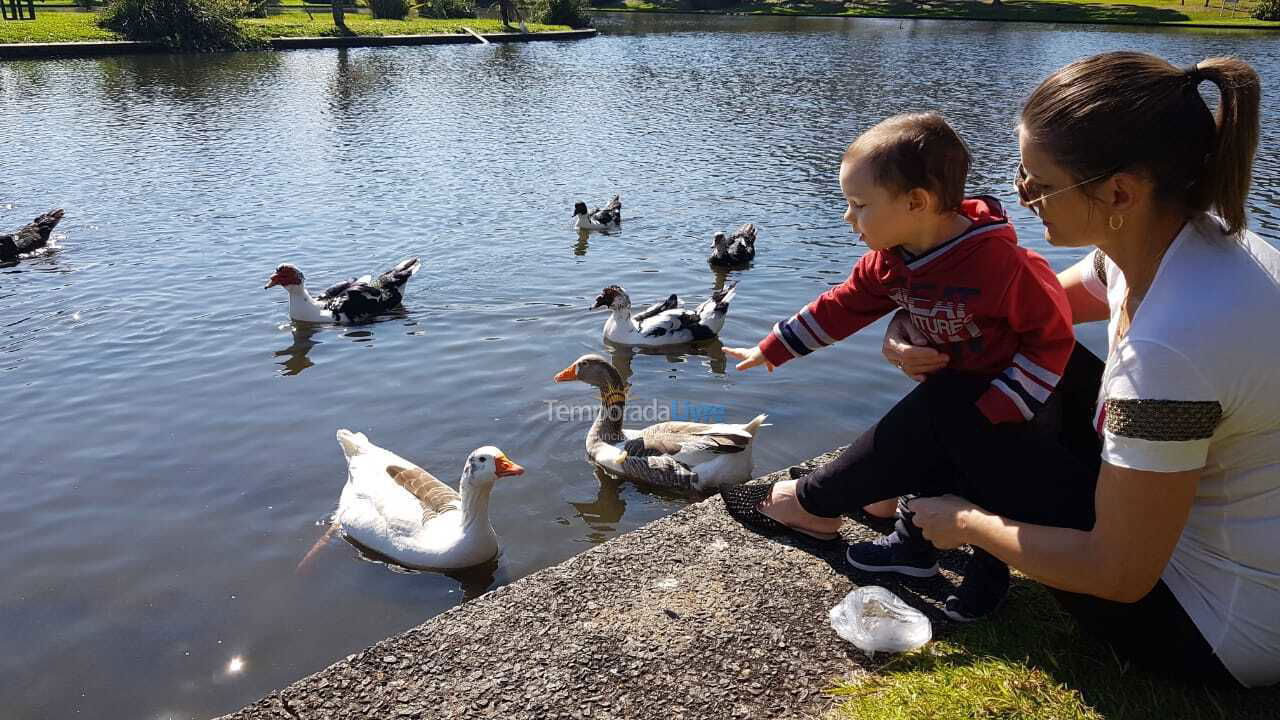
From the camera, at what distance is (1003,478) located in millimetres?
3055

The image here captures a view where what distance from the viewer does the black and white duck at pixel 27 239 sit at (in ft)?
39.6

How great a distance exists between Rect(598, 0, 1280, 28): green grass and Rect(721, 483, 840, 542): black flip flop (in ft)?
187

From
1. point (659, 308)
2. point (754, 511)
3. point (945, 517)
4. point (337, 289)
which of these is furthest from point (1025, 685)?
point (337, 289)

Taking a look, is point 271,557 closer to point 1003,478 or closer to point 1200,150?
point 1003,478

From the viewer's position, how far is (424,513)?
19.6 ft

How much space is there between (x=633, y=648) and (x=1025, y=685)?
140cm

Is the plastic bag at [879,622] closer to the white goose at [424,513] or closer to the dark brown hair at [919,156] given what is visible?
the dark brown hair at [919,156]

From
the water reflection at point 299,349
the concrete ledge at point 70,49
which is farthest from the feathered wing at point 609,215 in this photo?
the concrete ledge at point 70,49

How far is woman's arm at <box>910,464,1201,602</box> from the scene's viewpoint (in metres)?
2.42

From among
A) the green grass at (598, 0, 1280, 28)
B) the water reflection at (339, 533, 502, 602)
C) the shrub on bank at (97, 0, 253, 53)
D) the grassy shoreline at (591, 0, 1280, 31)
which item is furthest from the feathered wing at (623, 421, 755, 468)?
the green grass at (598, 0, 1280, 28)

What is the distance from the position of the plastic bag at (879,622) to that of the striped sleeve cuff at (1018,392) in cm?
87

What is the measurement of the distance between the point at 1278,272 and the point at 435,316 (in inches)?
352

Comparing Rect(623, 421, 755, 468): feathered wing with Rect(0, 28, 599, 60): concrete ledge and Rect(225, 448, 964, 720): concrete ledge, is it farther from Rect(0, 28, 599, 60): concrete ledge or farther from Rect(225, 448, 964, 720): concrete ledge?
Rect(0, 28, 599, 60): concrete ledge

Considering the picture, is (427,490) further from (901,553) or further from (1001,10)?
(1001,10)
